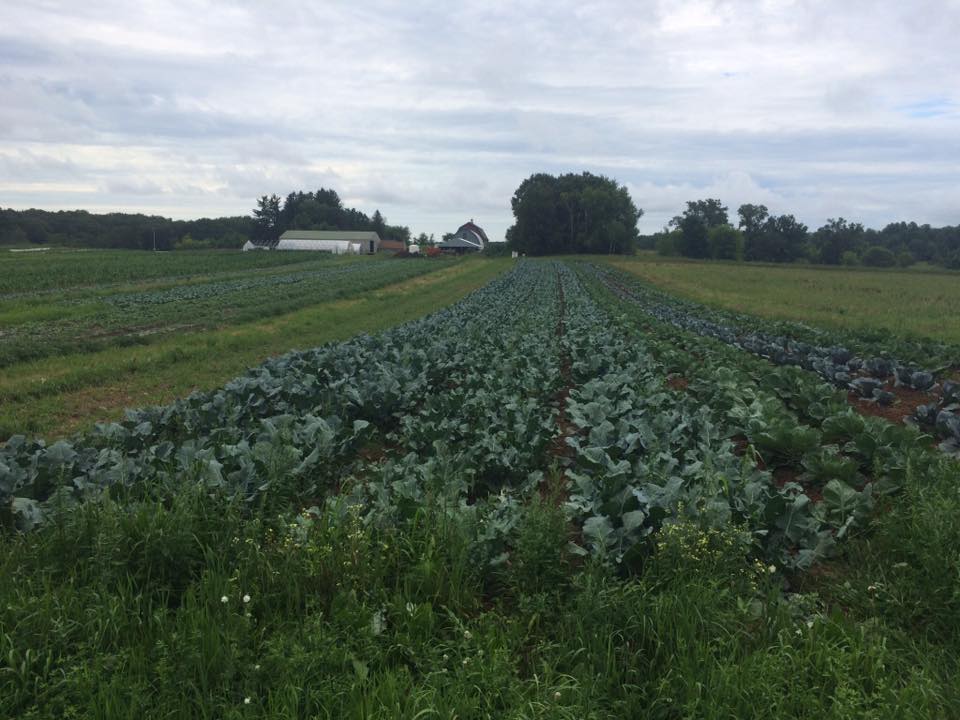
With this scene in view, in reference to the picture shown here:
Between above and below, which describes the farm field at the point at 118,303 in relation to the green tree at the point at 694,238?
below

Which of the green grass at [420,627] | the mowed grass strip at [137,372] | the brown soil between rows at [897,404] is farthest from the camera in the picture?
the mowed grass strip at [137,372]

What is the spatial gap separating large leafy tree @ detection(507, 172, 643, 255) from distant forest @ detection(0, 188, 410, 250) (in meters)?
46.3

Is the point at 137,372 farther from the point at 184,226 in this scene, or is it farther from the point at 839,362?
the point at 184,226

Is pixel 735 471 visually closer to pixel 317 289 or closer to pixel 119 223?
pixel 317 289

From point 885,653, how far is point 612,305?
974 inches

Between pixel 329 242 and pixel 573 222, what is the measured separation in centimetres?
4050

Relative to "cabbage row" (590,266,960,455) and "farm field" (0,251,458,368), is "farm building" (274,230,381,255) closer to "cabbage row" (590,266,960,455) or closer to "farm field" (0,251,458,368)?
"farm field" (0,251,458,368)

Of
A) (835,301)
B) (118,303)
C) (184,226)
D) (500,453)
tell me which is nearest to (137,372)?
(500,453)

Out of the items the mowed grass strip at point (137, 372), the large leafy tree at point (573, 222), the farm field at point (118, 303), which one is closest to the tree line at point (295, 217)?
the large leafy tree at point (573, 222)

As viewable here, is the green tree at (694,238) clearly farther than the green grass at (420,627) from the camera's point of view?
Yes

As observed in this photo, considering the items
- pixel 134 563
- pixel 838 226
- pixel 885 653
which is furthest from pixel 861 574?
pixel 838 226

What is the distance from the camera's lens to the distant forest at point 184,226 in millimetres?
100375

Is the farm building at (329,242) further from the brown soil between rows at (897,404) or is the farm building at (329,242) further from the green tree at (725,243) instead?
the brown soil between rows at (897,404)

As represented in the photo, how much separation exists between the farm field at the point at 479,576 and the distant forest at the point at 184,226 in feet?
349
